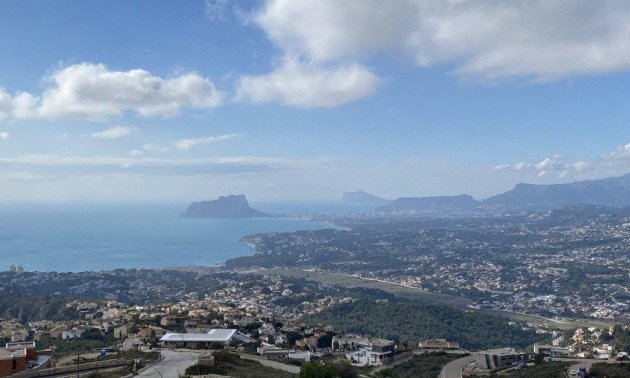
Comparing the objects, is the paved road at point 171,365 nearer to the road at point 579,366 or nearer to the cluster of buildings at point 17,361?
the cluster of buildings at point 17,361

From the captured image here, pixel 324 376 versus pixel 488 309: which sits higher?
pixel 324 376

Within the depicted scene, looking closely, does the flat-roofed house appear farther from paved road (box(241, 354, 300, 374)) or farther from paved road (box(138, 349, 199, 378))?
paved road (box(241, 354, 300, 374))

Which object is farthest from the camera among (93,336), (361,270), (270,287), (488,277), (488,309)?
(361,270)

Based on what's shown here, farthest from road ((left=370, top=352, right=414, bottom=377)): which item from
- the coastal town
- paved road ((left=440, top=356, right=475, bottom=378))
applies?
paved road ((left=440, top=356, right=475, bottom=378))

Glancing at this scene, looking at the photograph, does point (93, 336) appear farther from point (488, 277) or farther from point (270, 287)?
point (488, 277)

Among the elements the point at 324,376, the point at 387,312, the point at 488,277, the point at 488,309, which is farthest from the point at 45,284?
the point at 324,376

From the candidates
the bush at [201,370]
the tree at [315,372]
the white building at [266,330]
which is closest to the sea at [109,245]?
the white building at [266,330]
